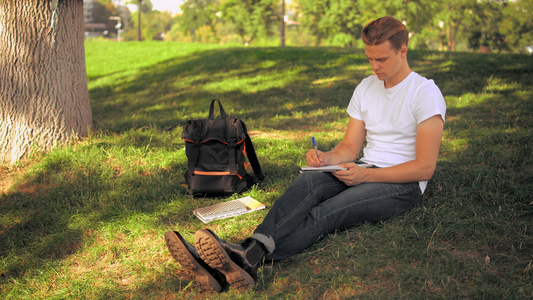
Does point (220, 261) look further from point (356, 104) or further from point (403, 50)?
point (403, 50)

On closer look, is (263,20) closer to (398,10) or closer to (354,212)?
(398,10)

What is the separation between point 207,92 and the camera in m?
10.8

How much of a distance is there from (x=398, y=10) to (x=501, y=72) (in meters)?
32.7

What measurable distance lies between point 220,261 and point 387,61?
70.1 inches

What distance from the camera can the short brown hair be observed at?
309cm

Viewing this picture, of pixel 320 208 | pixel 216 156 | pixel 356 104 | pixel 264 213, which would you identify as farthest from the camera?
pixel 216 156

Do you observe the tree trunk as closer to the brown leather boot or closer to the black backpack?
the black backpack

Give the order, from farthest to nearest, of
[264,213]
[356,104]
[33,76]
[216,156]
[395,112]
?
[33,76], [216,156], [264,213], [356,104], [395,112]

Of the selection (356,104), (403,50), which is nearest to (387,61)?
(403,50)

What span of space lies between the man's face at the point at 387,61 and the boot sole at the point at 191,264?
5.86ft

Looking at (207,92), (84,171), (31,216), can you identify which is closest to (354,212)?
(31,216)

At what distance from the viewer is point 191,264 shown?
2828 mm

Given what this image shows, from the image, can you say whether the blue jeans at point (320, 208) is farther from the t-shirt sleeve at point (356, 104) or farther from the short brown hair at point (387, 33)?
the short brown hair at point (387, 33)

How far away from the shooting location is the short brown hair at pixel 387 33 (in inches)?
122
